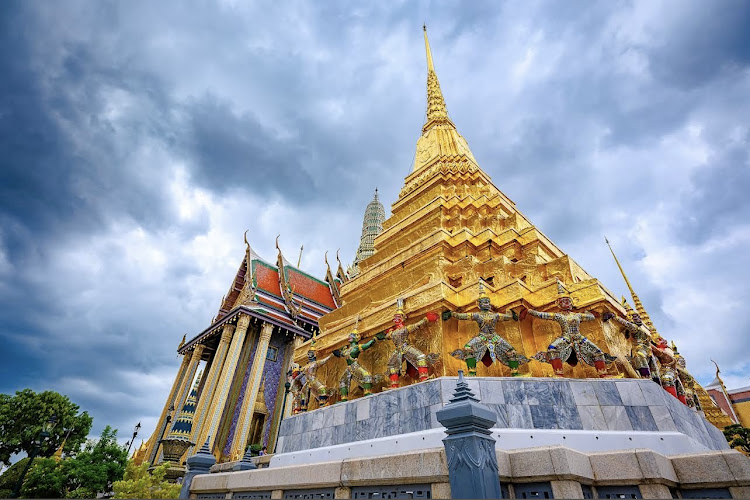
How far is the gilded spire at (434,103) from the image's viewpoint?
1756 cm

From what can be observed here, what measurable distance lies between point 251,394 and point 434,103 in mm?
16479

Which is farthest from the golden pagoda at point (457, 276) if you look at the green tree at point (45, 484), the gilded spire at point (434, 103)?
the green tree at point (45, 484)

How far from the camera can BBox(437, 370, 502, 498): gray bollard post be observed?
130 inches

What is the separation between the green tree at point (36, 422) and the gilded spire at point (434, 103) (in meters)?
25.6

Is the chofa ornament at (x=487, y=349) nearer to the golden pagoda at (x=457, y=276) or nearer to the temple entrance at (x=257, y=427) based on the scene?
the golden pagoda at (x=457, y=276)

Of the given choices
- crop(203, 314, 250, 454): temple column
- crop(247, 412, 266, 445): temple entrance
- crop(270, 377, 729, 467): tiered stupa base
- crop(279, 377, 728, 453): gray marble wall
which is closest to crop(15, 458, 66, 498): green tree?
crop(203, 314, 250, 454): temple column

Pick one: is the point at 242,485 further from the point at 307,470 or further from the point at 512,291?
the point at 512,291

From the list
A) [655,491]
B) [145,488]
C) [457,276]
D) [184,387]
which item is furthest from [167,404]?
[655,491]

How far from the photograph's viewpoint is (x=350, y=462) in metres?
4.52

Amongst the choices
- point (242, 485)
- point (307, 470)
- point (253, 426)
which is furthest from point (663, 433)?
point (253, 426)

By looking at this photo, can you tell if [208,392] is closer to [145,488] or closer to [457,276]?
[145,488]

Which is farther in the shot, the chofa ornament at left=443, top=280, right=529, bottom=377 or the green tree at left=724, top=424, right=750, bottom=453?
the green tree at left=724, top=424, right=750, bottom=453

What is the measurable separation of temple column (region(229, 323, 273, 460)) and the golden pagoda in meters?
9.66

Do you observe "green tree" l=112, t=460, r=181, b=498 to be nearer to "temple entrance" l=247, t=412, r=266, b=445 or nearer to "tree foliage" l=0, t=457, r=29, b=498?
"temple entrance" l=247, t=412, r=266, b=445
